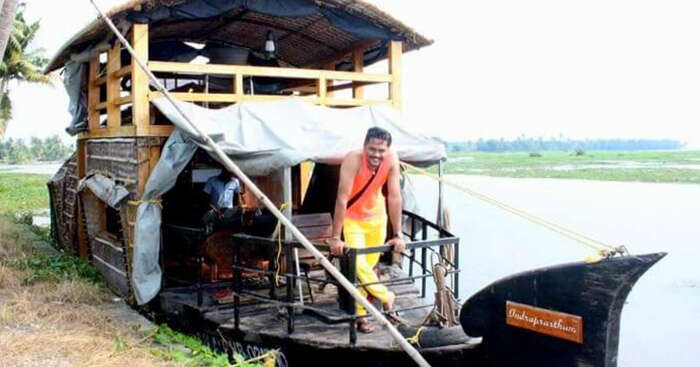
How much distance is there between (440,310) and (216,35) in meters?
6.12

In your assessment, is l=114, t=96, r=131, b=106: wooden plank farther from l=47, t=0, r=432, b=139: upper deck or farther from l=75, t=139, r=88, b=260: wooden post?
l=75, t=139, r=88, b=260: wooden post

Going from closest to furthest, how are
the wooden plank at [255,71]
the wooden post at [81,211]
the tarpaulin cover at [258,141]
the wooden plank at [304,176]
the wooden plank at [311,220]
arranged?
the tarpaulin cover at [258,141] → the wooden plank at [311,220] → the wooden plank at [255,71] → the wooden plank at [304,176] → the wooden post at [81,211]

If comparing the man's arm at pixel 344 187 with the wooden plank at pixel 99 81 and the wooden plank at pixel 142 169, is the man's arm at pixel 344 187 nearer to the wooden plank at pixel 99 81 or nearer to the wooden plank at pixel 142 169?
the wooden plank at pixel 142 169

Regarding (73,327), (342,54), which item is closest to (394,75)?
A: (342,54)

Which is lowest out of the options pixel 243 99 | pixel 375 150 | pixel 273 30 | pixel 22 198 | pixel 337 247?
pixel 22 198

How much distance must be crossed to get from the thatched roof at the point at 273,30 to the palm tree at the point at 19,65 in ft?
69.8

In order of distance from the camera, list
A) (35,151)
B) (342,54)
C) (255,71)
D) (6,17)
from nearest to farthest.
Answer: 1. (6,17)
2. (255,71)
3. (342,54)
4. (35,151)

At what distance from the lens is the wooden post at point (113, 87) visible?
820cm

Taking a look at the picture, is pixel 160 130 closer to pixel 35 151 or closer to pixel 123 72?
pixel 123 72

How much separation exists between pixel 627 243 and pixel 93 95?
48.7ft

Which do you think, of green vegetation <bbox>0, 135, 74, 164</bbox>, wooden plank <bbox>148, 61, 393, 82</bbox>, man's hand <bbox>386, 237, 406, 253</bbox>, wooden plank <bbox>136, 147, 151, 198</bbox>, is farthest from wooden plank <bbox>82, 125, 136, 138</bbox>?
green vegetation <bbox>0, 135, 74, 164</bbox>

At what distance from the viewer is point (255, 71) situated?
304 inches

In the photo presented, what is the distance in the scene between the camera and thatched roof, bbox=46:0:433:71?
7.95 metres

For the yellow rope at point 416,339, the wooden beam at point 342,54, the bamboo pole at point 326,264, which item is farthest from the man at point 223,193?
the yellow rope at point 416,339
